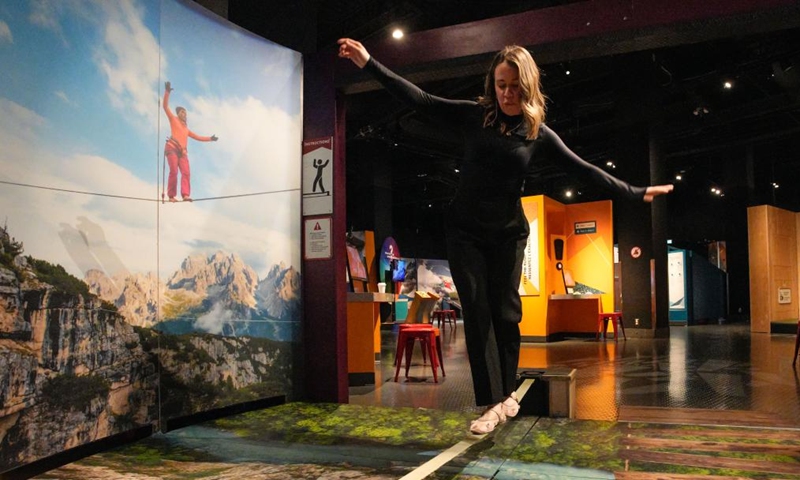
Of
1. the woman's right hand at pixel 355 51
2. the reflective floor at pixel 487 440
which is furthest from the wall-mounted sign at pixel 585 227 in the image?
the woman's right hand at pixel 355 51

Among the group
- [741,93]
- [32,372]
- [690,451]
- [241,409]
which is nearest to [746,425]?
[690,451]

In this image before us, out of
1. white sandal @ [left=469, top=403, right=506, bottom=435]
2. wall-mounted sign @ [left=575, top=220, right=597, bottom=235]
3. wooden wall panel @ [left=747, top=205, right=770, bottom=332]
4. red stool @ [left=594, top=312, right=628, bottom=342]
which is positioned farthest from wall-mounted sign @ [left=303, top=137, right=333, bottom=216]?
wooden wall panel @ [left=747, top=205, right=770, bottom=332]

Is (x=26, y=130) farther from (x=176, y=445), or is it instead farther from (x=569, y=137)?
(x=569, y=137)

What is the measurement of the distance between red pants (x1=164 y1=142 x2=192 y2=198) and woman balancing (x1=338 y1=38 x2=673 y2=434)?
1.93 meters

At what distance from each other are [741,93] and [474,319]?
12294mm

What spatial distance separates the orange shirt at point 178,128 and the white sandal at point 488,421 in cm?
275

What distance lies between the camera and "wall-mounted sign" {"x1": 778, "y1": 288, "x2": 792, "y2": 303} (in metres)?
13.5

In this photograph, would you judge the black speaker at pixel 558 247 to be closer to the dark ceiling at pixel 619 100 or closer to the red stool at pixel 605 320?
the red stool at pixel 605 320

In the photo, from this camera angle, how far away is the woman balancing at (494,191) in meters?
2.51

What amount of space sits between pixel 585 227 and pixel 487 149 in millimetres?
10591

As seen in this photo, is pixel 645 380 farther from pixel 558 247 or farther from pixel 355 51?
pixel 558 247

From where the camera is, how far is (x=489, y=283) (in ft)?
9.02

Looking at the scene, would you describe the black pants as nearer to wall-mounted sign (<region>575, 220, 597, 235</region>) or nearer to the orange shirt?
the orange shirt

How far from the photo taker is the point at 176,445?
11.6 feet
